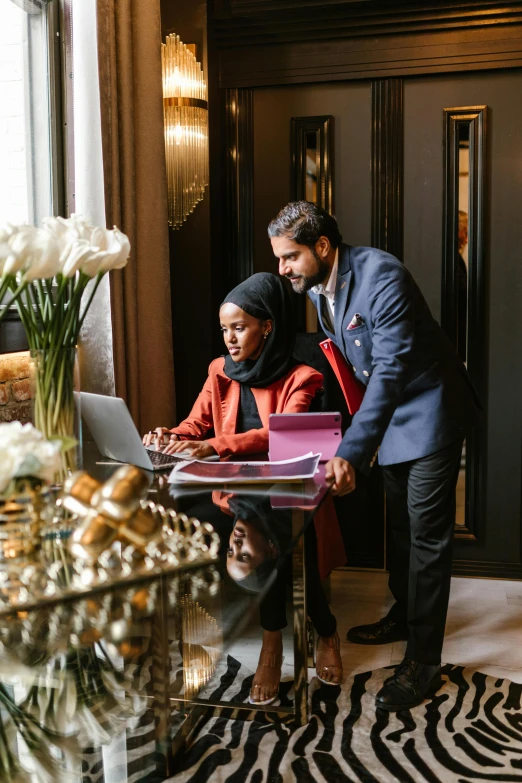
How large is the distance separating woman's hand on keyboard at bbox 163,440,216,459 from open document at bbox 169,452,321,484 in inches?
8.3

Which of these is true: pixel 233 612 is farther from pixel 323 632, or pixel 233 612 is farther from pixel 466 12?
pixel 466 12

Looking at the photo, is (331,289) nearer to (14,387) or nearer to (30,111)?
(14,387)

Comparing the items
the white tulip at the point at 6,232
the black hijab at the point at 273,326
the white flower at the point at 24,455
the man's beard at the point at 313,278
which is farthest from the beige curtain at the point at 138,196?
the white flower at the point at 24,455

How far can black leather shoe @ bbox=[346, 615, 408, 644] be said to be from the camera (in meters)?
2.49

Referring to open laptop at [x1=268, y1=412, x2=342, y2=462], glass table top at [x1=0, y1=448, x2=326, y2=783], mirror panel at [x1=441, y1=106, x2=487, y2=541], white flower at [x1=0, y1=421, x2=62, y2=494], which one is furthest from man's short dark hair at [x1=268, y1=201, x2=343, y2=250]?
white flower at [x1=0, y1=421, x2=62, y2=494]

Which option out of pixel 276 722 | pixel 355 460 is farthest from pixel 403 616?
pixel 355 460

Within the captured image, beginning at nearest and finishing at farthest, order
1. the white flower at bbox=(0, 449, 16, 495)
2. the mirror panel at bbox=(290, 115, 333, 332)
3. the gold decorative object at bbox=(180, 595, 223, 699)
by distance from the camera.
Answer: the white flower at bbox=(0, 449, 16, 495)
the gold decorative object at bbox=(180, 595, 223, 699)
the mirror panel at bbox=(290, 115, 333, 332)

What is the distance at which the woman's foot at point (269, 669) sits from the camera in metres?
2.07

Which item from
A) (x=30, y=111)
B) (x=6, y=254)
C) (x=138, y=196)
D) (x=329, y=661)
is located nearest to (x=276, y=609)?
(x=329, y=661)

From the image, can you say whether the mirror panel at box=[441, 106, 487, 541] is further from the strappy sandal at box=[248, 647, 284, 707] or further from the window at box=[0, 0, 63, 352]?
the window at box=[0, 0, 63, 352]

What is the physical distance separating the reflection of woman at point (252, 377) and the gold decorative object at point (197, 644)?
58cm

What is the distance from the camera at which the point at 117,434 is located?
1891 mm

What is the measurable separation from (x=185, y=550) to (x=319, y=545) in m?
0.98

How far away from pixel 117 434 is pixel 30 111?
1.25 m
